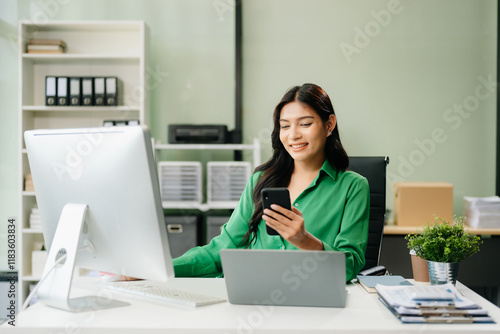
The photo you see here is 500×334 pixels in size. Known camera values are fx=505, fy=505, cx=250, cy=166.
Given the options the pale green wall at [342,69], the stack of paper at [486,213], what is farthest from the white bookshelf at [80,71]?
the stack of paper at [486,213]

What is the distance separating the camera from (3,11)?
3.94 m

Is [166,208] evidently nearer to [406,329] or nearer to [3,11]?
[3,11]

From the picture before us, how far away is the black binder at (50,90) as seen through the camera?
12.0ft

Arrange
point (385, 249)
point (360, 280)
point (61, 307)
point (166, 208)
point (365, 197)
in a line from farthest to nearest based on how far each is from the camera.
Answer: point (166, 208) → point (385, 249) → point (365, 197) → point (360, 280) → point (61, 307)

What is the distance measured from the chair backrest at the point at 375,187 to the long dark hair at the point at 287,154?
1.30ft

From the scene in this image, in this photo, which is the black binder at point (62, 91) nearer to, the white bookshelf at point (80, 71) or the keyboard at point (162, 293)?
the white bookshelf at point (80, 71)

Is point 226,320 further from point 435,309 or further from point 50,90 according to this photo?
point 50,90

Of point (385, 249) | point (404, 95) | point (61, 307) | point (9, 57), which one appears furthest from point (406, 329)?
point (9, 57)

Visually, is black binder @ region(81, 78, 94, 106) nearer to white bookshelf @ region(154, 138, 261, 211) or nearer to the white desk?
white bookshelf @ region(154, 138, 261, 211)

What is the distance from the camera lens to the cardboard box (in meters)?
3.39

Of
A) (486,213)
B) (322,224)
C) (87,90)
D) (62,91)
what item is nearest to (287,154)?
(322,224)

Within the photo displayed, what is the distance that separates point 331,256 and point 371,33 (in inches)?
120

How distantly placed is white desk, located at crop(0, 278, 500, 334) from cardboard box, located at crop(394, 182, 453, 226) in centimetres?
211

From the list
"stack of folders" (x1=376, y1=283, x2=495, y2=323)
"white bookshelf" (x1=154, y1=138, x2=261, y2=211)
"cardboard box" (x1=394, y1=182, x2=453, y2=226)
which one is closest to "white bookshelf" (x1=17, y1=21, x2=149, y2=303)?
"white bookshelf" (x1=154, y1=138, x2=261, y2=211)
